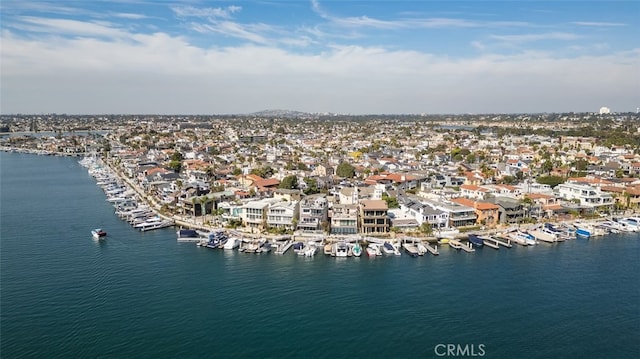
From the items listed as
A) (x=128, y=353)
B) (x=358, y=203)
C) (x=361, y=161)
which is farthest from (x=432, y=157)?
(x=128, y=353)

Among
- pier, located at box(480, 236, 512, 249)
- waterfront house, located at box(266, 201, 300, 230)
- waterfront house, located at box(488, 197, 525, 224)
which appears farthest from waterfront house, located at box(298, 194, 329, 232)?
waterfront house, located at box(488, 197, 525, 224)

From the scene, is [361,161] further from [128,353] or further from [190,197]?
[128,353]

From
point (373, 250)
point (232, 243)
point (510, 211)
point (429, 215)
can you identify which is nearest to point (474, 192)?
point (510, 211)

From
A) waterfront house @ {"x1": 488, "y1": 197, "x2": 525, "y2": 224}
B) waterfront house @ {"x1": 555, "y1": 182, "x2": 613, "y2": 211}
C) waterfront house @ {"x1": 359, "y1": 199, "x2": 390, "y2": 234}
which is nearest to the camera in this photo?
waterfront house @ {"x1": 359, "y1": 199, "x2": 390, "y2": 234}

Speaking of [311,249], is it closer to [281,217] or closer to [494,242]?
[281,217]
